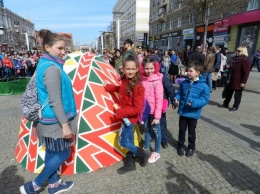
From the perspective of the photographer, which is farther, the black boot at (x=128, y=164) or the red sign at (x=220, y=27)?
the red sign at (x=220, y=27)

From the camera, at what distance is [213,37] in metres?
22.8

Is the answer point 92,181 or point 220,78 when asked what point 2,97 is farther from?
point 220,78

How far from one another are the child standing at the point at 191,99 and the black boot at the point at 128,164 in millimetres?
881

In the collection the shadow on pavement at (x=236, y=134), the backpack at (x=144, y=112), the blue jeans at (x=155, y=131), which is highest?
the backpack at (x=144, y=112)

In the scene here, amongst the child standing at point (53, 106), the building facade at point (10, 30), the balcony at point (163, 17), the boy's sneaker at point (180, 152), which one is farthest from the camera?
the building facade at point (10, 30)

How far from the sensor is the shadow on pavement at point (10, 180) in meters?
2.71

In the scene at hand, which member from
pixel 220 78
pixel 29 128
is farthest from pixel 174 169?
pixel 220 78

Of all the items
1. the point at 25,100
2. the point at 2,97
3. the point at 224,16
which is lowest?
the point at 2,97

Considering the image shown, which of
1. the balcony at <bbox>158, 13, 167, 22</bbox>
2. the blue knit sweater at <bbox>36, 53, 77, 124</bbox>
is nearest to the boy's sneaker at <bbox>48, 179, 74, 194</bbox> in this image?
the blue knit sweater at <bbox>36, 53, 77, 124</bbox>

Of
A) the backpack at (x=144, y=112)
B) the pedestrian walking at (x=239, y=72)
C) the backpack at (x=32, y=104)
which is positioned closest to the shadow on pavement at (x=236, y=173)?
the backpack at (x=144, y=112)

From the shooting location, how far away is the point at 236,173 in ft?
9.71

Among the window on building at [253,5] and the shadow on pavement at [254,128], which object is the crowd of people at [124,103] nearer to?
the shadow on pavement at [254,128]

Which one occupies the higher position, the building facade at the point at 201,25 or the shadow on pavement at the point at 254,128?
the building facade at the point at 201,25

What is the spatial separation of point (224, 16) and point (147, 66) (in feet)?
71.2
